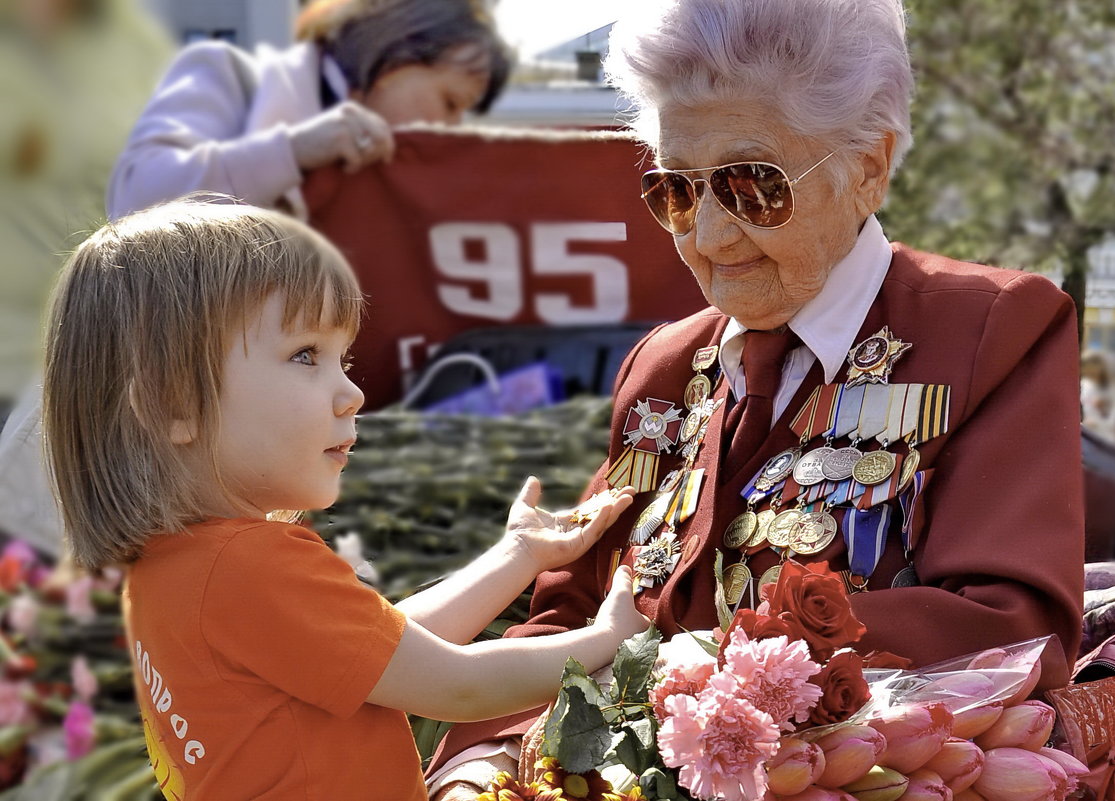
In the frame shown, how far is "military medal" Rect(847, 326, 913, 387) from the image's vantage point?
2023 millimetres

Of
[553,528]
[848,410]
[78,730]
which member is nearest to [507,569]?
[553,528]

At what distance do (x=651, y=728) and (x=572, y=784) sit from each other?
12cm

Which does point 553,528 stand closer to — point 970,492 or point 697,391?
point 697,391

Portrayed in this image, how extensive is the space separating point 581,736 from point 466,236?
3191 mm

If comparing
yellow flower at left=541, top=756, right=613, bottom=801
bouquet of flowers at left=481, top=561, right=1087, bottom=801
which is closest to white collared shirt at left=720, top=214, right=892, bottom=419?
bouquet of flowers at left=481, top=561, right=1087, bottom=801

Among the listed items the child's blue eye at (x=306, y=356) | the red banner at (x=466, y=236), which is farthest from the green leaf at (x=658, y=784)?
the red banner at (x=466, y=236)

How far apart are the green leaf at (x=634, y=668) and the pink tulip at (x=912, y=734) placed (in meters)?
0.29

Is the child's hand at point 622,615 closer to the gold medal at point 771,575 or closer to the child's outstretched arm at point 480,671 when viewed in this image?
the child's outstretched arm at point 480,671

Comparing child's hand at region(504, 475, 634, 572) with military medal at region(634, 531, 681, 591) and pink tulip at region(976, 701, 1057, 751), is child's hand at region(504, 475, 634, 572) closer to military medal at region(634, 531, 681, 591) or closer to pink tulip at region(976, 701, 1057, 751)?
military medal at region(634, 531, 681, 591)

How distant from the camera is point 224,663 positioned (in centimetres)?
166

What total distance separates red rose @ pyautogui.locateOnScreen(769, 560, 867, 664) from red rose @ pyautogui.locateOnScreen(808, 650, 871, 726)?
1.0 inches

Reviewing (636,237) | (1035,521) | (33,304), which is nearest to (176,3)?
(33,304)

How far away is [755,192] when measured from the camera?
206 cm

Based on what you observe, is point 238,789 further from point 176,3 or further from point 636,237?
point 176,3
